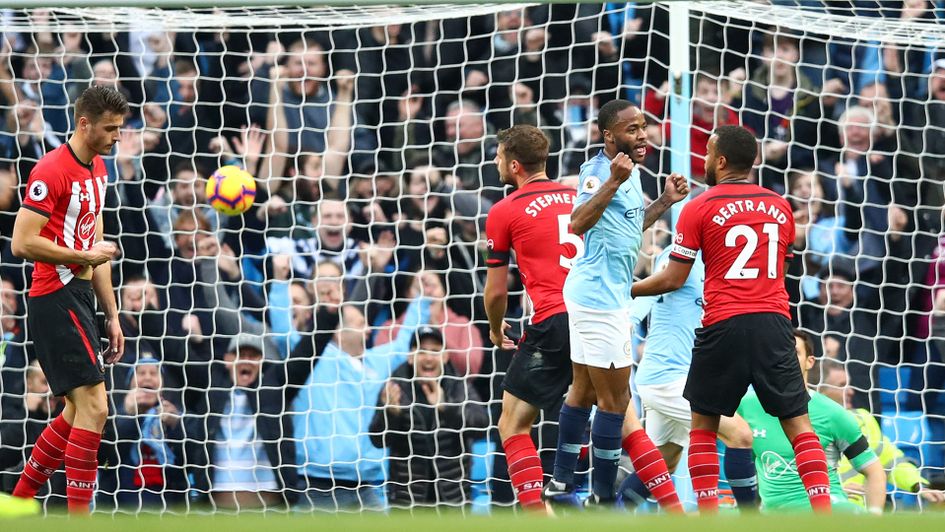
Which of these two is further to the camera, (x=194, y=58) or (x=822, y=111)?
(x=194, y=58)

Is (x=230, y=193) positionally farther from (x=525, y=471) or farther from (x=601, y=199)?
(x=601, y=199)

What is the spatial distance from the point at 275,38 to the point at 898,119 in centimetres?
411

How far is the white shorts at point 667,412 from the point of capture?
6.48m

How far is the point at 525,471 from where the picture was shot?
5867 mm

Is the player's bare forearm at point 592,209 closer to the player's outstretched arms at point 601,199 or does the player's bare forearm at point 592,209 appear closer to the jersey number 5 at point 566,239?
the player's outstretched arms at point 601,199

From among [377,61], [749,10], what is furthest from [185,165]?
[749,10]

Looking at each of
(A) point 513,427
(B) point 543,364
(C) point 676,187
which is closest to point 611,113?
(C) point 676,187

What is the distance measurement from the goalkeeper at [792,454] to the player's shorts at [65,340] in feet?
10.0

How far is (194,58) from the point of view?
8.95 m

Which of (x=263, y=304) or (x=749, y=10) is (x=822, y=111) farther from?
(x=263, y=304)

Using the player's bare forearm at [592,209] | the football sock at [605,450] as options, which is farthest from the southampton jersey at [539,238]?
the football sock at [605,450]

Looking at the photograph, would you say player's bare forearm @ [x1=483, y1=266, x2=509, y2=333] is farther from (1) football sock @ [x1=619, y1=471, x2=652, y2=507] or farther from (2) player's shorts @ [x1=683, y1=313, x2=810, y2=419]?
(1) football sock @ [x1=619, y1=471, x2=652, y2=507]

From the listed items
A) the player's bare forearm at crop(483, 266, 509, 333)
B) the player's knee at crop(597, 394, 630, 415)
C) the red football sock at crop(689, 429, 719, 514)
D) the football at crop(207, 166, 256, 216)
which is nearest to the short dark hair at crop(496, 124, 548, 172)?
the player's bare forearm at crop(483, 266, 509, 333)

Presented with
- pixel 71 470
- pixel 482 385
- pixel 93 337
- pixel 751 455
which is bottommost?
pixel 482 385
